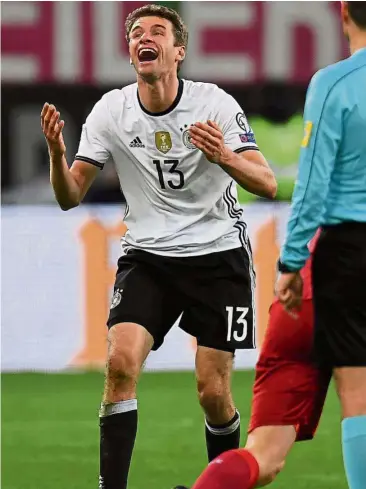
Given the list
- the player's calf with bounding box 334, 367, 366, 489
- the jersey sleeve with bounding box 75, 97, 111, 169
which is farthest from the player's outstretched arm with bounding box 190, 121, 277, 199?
the player's calf with bounding box 334, 367, 366, 489

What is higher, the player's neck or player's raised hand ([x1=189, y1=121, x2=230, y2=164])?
the player's neck

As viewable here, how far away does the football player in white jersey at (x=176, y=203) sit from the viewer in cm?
571

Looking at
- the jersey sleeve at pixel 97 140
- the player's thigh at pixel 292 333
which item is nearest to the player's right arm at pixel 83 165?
the jersey sleeve at pixel 97 140

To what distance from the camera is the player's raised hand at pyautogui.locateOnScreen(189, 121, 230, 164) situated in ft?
16.9

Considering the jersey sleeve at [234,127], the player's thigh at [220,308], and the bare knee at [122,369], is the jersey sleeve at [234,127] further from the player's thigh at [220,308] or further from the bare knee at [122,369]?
the bare knee at [122,369]

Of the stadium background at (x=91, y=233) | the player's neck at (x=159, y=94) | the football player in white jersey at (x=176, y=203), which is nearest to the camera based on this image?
the football player in white jersey at (x=176, y=203)

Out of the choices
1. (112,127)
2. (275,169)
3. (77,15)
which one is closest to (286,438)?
(112,127)

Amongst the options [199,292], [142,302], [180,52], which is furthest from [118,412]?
[180,52]

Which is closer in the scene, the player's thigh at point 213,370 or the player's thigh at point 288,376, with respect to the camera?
the player's thigh at point 288,376

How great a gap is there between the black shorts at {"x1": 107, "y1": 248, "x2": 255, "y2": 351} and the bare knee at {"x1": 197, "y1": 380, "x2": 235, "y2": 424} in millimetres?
165

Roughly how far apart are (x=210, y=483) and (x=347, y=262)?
32.9 inches

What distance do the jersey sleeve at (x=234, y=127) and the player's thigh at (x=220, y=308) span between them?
452 mm

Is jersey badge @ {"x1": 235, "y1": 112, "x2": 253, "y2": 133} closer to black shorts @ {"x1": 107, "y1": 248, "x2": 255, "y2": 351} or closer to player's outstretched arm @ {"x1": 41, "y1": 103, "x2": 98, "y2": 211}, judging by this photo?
black shorts @ {"x1": 107, "y1": 248, "x2": 255, "y2": 351}

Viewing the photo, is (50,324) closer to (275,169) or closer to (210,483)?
(275,169)
